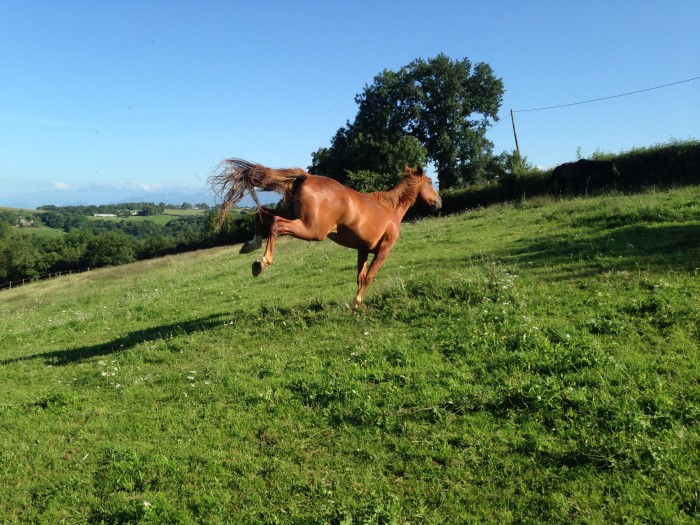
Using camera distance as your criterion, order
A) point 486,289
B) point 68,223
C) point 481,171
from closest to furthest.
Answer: point 486,289, point 481,171, point 68,223

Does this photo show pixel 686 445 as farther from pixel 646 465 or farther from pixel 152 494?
pixel 152 494

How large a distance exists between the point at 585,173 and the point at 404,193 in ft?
65.3

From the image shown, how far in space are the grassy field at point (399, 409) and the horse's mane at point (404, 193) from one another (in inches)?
78.7

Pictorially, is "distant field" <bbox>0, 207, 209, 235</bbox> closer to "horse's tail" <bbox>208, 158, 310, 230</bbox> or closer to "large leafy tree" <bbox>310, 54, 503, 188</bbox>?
"large leafy tree" <bbox>310, 54, 503, 188</bbox>

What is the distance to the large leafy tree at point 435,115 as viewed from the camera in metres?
56.7

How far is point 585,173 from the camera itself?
26516 mm

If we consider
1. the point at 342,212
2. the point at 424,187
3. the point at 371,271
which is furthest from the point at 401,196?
the point at 342,212

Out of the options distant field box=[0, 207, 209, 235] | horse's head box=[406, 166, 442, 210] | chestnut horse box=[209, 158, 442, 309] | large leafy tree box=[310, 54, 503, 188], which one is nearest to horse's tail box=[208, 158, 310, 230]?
chestnut horse box=[209, 158, 442, 309]

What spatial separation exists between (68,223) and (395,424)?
176 m

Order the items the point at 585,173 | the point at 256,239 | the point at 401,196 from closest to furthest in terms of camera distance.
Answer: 1. the point at 256,239
2. the point at 401,196
3. the point at 585,173

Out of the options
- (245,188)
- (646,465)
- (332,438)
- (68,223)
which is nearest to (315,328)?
(245,188)

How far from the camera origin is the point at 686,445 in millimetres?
3955

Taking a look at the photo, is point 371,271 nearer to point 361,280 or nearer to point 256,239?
point 361,280

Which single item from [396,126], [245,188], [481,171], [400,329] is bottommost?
[400,329]
